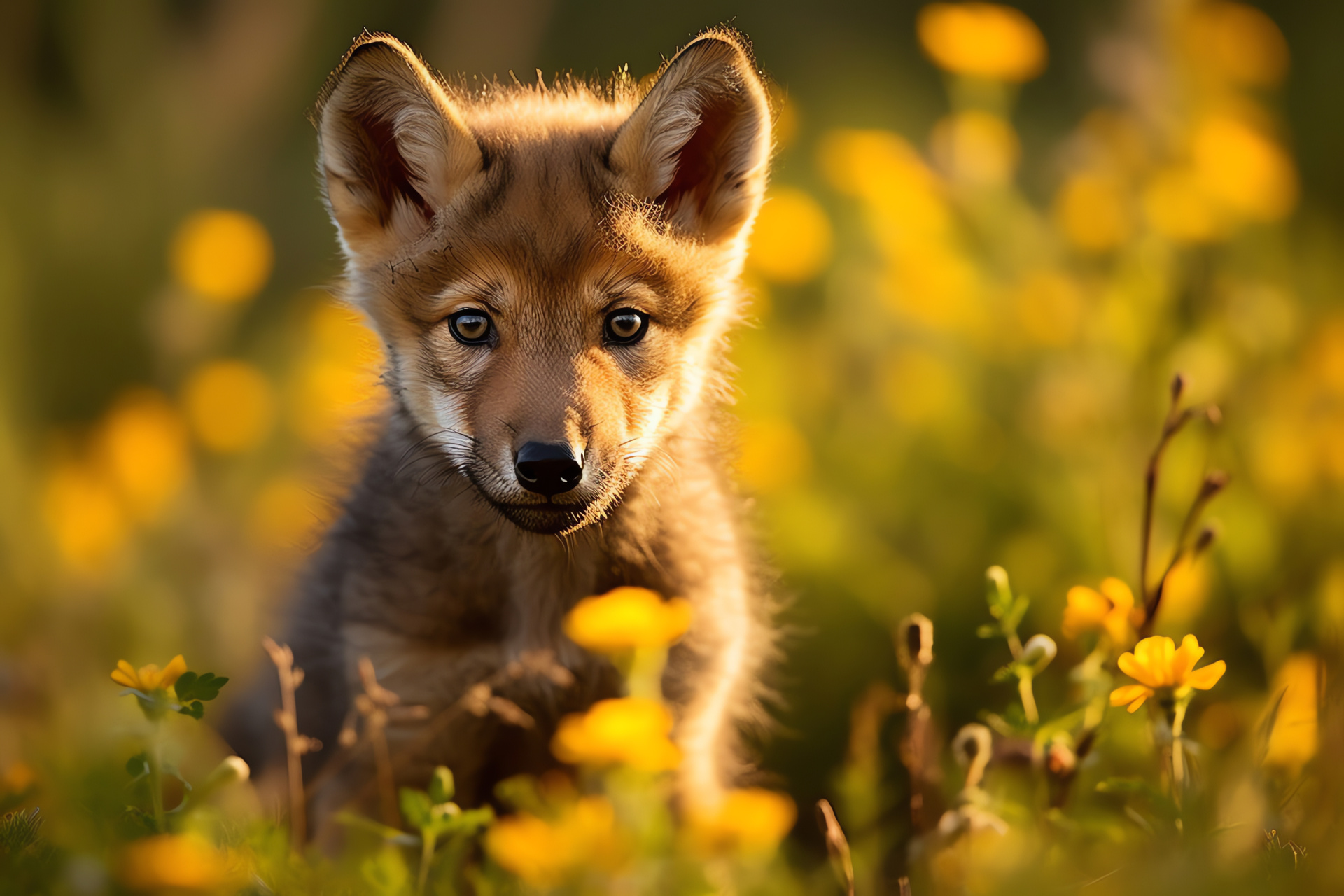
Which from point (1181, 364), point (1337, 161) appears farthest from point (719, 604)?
point (1337, 161)

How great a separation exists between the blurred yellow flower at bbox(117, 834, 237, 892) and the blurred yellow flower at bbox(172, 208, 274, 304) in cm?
322

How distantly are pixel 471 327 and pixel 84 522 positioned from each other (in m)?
2.59

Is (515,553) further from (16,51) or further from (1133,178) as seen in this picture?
(16,51)

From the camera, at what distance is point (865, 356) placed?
427 cm

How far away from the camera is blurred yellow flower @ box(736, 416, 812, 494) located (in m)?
3.69

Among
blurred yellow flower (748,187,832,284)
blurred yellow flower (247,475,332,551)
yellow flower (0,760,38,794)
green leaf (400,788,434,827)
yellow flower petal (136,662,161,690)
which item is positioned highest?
yellow flower petal (136,662,161,690)

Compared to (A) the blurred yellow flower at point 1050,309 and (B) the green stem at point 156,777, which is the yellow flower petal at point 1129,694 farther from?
(A) the blurred yellow flower at point 1050,309

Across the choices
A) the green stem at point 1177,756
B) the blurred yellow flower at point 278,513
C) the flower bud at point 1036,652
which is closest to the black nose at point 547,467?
the flower bud at point 1036,652

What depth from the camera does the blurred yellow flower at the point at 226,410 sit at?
14.8ft

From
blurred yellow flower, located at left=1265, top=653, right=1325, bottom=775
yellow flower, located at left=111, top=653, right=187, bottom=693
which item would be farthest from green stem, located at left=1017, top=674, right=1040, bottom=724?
yellow flower, located at left=111, top=653, right=187, bottom=693

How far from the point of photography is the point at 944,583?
3.34 meters

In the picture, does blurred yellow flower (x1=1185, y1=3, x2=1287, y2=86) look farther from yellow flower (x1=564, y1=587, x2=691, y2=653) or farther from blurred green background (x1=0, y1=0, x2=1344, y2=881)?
yellow flower (x1=564, y1=587, x2=691, y2=653)

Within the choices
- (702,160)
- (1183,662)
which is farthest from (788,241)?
(1183,662)

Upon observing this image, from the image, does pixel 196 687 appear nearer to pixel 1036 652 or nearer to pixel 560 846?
pixel 560 846
